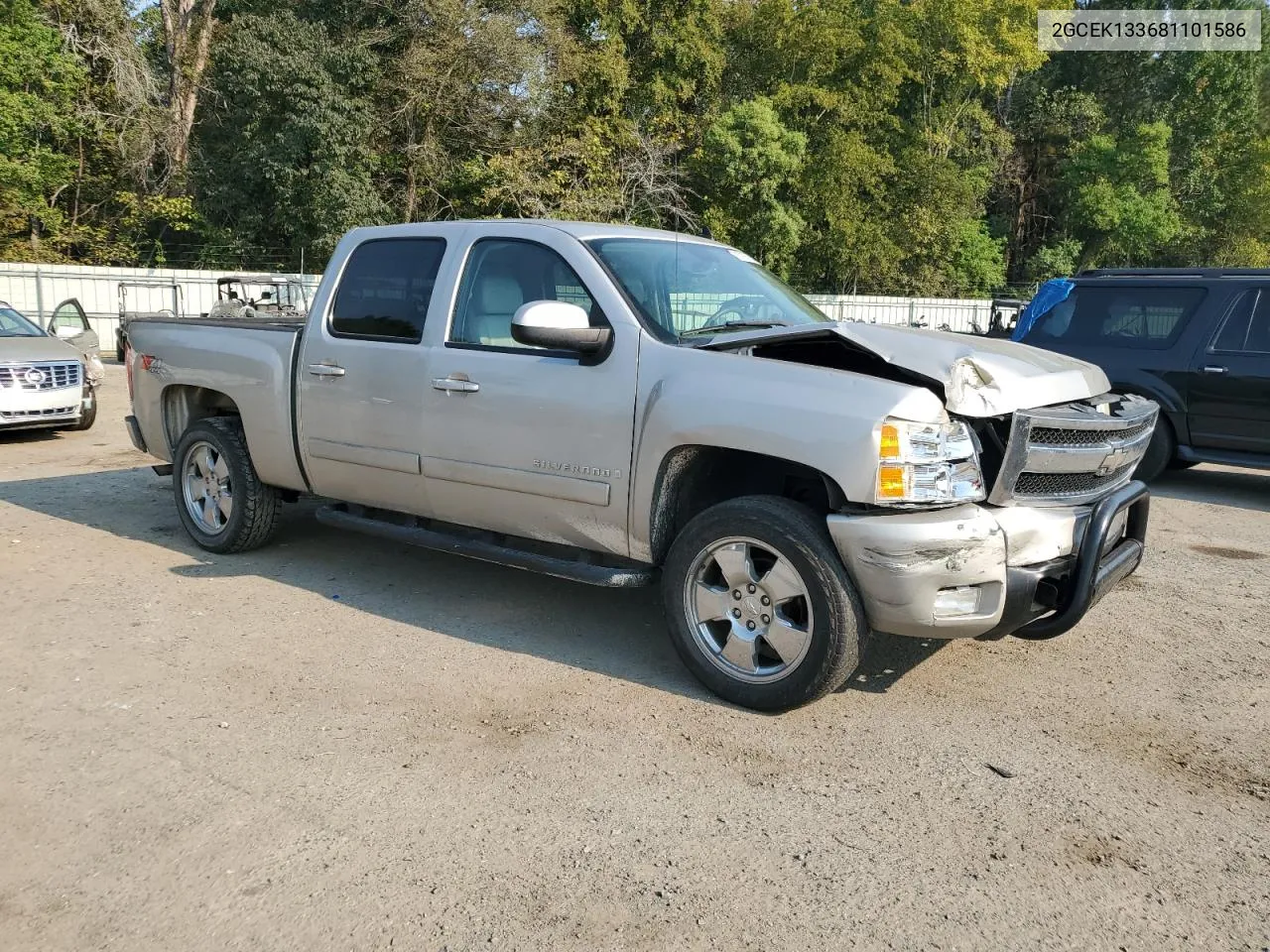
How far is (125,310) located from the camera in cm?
2484

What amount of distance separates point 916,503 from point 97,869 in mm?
2935

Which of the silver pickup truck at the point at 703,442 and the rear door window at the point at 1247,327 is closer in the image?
the silver pickup truck at the point at 703,442

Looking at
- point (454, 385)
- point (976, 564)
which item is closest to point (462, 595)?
point (454, 385)

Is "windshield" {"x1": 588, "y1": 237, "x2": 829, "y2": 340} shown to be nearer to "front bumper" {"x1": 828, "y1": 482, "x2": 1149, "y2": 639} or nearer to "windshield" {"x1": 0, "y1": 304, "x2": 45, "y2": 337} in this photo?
"front bumper" {"x1": 828, "y1": 482, "x2": 1149, "y2": 639}

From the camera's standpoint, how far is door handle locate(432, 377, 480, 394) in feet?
16.0

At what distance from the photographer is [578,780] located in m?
3.56

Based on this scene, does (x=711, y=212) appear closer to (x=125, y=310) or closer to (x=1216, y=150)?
(x=125, y=310)

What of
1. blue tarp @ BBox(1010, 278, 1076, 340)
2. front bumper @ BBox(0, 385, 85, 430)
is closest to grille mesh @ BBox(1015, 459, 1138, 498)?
blue tarp @ BBox(1010, 278, 1076, 340)

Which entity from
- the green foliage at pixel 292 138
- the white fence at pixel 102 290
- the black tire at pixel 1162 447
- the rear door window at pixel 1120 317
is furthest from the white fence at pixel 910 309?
the black tire at pixel 1162 447

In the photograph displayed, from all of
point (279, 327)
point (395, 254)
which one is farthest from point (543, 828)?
point (279, 327)

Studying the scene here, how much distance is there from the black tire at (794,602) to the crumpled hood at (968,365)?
686mm

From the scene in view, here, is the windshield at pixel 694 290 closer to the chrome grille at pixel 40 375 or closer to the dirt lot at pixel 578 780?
the dirt lot at pixel 578 780

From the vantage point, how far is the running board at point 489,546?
449cm

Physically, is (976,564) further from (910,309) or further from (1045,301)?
(910,309)
